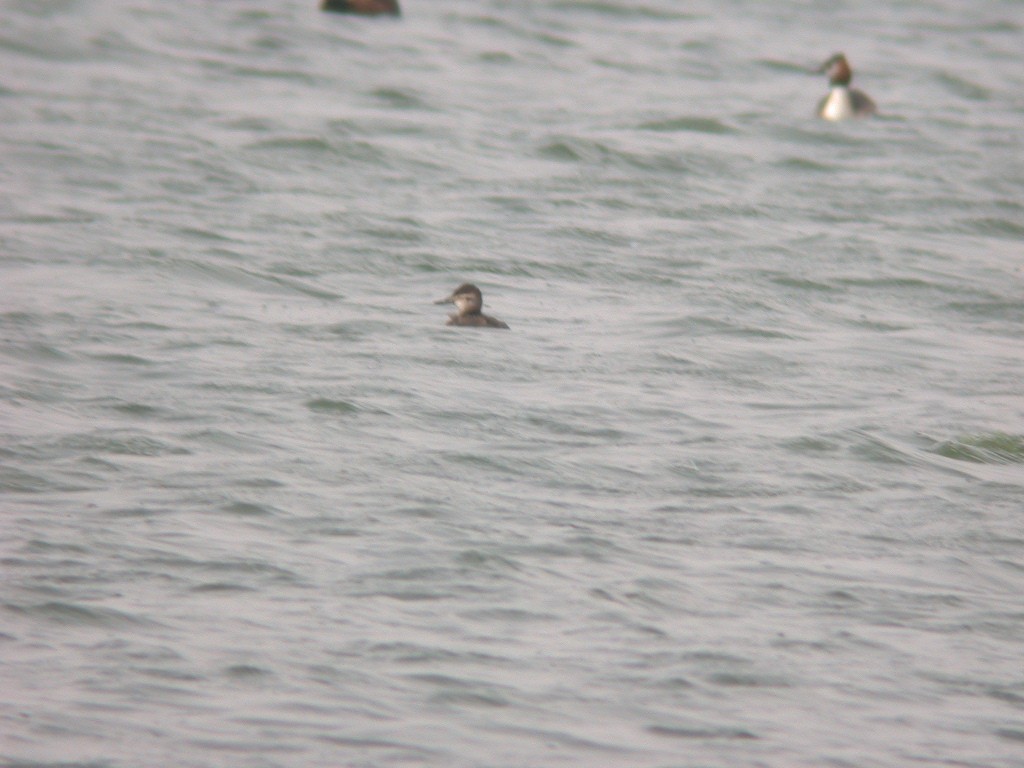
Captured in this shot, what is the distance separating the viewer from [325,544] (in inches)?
290

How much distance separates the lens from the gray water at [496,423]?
607 centimetres

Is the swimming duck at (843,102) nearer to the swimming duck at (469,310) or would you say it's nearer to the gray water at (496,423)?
the gray water at (496,423)

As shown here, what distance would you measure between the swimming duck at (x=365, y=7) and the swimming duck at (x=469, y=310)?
1308cm

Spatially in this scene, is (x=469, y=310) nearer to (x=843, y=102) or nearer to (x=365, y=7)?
(x=843, y=102)

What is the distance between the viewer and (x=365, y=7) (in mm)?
23656

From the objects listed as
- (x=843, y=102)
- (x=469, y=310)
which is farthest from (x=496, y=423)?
(x=843, y=102)

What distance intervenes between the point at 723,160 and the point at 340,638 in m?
11.6

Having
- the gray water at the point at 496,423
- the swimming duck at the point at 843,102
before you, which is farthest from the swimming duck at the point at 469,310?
the swimming duck at the point at 843,102

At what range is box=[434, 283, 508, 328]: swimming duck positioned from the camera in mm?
10977

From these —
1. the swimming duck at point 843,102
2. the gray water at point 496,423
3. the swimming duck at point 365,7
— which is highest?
the swimming duck at point 365,7

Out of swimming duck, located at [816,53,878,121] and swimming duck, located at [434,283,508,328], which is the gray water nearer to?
swimming duck, located at [434,283,508,328]

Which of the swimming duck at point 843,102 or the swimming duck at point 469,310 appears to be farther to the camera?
the swimming duck at point 843,102

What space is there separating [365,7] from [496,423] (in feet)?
49.7

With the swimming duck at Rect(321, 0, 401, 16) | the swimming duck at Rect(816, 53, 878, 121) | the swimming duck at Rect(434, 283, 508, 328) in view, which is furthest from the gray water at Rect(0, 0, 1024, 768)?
the swimming duck at Rect(321, 0, 401, 16)
